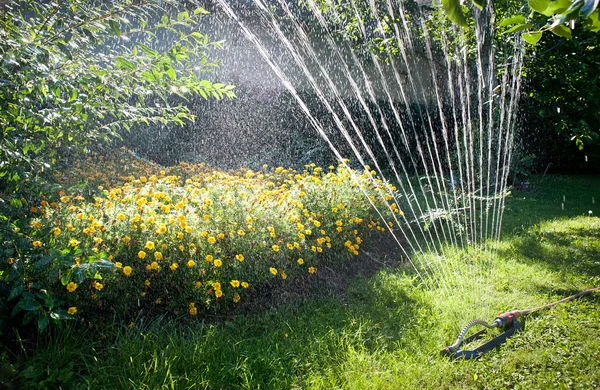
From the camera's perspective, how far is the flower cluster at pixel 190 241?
2.48m

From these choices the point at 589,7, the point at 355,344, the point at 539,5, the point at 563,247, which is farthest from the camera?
the point at 563,247

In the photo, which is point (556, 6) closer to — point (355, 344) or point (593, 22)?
point (593, 22)

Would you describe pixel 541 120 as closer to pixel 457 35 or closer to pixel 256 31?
pixel 457 35

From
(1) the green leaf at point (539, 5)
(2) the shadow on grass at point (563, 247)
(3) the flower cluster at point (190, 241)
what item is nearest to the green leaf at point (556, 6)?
(1) the green leaf at point (539, 5)

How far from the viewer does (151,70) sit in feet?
7.06

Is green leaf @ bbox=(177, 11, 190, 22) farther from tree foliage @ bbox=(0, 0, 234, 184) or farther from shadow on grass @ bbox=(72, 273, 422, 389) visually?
shadow on grass @ bbox=(72, 273, 422, 389)

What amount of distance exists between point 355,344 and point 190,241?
4.19ft

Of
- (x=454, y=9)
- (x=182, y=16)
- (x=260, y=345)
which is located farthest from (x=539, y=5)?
(x=260, y=345)

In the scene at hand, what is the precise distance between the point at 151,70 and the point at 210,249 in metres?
1.26

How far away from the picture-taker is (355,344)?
Result: 2.47 metres

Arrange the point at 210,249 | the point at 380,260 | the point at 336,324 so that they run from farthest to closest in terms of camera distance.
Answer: the point at 380,260, the point at 210,249, the point at 336,324

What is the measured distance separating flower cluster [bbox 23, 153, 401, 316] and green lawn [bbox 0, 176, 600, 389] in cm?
19

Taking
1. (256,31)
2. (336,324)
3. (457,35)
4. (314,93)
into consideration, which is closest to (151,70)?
(336,324)

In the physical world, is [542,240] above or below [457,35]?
below
